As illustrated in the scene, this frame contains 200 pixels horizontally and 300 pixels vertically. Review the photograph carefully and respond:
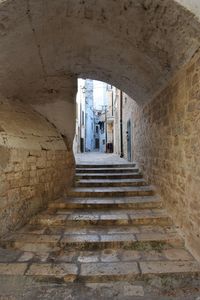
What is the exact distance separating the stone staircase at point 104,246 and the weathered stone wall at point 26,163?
0.81ft

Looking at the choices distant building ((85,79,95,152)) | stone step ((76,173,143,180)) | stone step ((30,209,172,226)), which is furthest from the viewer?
distant building ((85,79,95,152))

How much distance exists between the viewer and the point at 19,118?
418cm

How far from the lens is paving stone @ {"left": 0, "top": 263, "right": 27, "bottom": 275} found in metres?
→ 2.54

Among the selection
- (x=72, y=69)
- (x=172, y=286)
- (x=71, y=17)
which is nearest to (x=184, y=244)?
(x=172, y=286)

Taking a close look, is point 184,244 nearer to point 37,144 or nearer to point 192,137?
point 192,137

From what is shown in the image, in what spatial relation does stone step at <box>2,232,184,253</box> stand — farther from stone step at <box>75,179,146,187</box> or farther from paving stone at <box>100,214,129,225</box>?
stone step at <box>75,179,146,187</box>

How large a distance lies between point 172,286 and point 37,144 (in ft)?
9.41

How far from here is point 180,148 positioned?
10.8 ft

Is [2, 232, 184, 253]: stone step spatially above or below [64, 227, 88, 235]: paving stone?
below

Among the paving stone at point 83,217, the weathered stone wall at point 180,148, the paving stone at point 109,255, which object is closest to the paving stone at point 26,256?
the paving stone at point 109,255

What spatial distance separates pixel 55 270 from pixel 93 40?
3033 mm

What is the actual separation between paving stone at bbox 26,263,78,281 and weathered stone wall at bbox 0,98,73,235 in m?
0.87

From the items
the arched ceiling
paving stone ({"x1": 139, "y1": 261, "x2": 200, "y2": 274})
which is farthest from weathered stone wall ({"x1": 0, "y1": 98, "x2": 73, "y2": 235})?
paving stone ({"x1": 139, "y1": 261, "x2": 200, "y2": 274})

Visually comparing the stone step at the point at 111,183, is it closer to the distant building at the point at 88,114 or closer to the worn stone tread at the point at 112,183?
the worn stone tread at the point at 112,183
